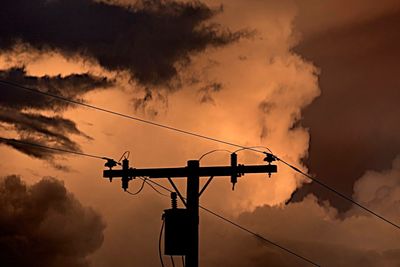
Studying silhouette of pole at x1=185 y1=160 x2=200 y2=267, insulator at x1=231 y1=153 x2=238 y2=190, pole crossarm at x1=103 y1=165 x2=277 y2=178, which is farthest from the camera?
insulator at x1=231 y1=153 x2=238 y2=190

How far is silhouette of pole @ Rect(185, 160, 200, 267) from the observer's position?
2136 centimetres

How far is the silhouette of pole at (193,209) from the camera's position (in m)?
21.4

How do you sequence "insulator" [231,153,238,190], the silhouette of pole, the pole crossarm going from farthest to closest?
"insulator" [231,153,238,190] < the pole crossarm < the silhouette of pole

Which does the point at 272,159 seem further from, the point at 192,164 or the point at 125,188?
the point at 125,188

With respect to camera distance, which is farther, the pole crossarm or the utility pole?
the pole crossarm

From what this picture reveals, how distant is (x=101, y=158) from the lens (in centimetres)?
2412

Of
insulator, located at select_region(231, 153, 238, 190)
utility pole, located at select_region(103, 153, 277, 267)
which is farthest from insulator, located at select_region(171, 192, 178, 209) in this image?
insulator, located at select_region(231, 153, 238, 190)

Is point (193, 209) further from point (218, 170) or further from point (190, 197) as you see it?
point (218, 170)

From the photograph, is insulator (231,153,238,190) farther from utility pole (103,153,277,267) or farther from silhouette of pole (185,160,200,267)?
silhouette of pole (185,160,200,267)

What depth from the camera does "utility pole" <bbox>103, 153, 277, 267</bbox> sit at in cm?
2153

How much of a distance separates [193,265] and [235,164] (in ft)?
11.4

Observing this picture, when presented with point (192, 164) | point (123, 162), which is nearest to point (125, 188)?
point (123, 162)

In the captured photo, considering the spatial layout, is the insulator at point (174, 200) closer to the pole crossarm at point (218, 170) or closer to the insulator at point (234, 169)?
the pole crossarm at point (218, 170)

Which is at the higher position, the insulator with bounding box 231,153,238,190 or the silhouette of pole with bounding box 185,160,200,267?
the insulator with bounding box 231,153,238,190
